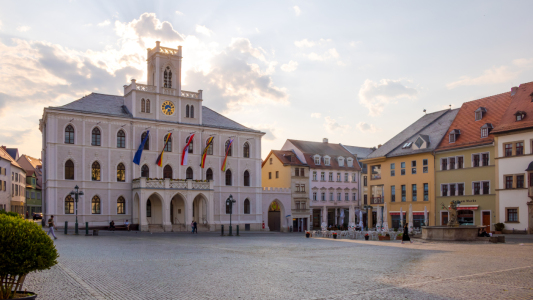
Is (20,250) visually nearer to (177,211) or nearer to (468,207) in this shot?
(468,207)

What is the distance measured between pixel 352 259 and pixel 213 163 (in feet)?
136

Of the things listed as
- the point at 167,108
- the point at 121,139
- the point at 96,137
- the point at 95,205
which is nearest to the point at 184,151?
the point at 167,108

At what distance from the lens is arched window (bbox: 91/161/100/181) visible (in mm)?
52850

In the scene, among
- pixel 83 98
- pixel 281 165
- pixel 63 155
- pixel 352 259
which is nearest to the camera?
pixel 352 259

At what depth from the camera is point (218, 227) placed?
58.7 metres

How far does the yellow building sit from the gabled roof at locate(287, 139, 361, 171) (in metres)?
15.0

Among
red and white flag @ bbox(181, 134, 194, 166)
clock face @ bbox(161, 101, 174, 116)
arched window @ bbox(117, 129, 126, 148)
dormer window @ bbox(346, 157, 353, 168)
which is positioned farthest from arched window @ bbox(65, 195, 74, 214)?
dormer window @ bbox(346, 157, 353, 168)

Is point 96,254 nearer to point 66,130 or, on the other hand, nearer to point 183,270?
point 183,270

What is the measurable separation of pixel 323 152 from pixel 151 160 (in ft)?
111

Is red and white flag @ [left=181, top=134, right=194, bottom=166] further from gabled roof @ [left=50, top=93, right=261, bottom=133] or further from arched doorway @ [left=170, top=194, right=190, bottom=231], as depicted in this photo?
gabled roof @ [left=50, top=93, right=261, bottom=133]

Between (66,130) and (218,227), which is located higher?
(66,130)

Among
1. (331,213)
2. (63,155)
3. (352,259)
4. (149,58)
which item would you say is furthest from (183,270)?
(331,213)

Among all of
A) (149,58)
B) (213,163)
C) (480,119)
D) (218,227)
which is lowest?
(218,227)

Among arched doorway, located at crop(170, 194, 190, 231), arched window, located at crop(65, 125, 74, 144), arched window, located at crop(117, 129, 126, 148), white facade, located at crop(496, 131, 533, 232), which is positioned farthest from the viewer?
arched doorway, located at crop(170, 194, 190, 231)
